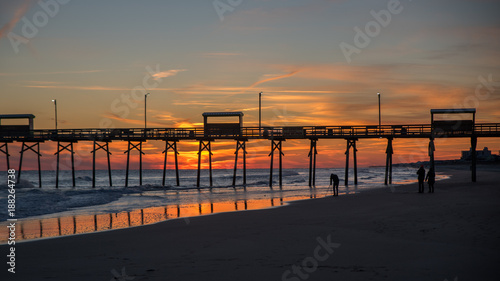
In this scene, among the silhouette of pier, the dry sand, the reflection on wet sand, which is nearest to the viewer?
the dry sand

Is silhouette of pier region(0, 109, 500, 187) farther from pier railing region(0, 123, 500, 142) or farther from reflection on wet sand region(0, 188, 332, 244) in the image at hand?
reflection on wet sand region(0, 188, 332, 244)

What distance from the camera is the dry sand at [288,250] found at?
8165 millimetres

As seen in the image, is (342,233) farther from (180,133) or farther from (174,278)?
(180,133)

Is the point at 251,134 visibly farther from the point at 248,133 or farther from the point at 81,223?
the point at 81,223

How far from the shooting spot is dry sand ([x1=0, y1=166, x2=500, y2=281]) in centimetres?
816

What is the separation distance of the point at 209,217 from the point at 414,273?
431 inches

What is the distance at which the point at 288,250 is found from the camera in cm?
1016

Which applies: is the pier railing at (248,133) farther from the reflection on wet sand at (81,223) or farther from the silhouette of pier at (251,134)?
the reflection on wet sand at (81,223)

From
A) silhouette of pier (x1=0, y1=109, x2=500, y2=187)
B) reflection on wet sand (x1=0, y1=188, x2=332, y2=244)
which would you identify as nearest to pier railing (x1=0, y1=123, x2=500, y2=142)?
silhouette of pier (x1=0, y1=109, x2=500, y2=187)

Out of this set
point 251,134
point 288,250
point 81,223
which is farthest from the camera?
point 251,134

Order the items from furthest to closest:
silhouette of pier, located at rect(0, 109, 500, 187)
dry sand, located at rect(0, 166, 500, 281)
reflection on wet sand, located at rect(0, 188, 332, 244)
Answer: silhouette of pier, located at rect(0, 109, 500, 187), reflection on wet sand, located at rect(0, 188, 332, 244), dry sand, located at rect(0, 166, 500, 281)

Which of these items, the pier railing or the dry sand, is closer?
the dry sand

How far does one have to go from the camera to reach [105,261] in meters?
9.66

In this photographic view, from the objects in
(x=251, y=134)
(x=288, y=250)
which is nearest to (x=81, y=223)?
(x=288, y=250)
